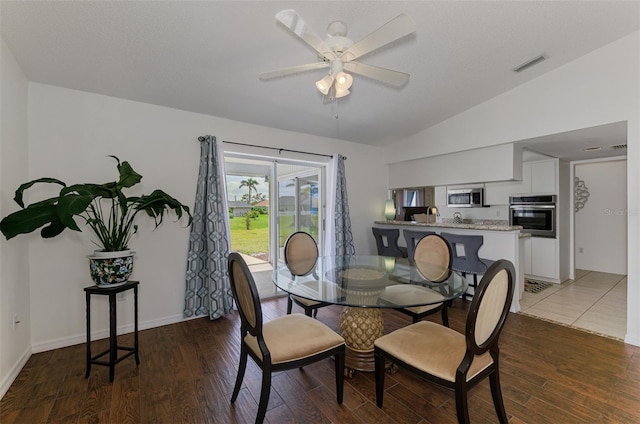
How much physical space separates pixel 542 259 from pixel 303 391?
193 inches

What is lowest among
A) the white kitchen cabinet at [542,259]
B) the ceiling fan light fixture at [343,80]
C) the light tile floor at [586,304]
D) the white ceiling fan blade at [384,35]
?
the light tile floor at [586,304]

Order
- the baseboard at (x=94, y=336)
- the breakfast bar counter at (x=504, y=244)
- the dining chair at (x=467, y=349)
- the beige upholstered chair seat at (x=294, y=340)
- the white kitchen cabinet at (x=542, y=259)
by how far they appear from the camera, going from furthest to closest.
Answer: the white kitchen cabinet at (x=542, y=259)
the breakfast bar counter at (x=504, y=244)
the baseboard at (x=94, y=336)
the beige upholstered chair seat at (x=294, y=340)
the dining chair at (x=467, y=349)

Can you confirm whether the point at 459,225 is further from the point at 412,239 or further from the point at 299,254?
the point at 299,254

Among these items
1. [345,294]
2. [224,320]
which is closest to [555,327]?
[345,294]

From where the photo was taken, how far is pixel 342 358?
182 cm

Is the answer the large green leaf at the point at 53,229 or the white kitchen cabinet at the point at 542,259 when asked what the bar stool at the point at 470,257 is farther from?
the large green leaf at the point at 53,229

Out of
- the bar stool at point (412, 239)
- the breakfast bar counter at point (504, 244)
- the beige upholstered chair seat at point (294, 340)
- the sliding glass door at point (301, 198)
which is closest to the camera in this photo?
the beige upholstered chair seat at point (294, 340)

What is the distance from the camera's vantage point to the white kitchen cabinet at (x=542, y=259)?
4641 millimetres

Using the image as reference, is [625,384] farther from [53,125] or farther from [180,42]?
[53,125]

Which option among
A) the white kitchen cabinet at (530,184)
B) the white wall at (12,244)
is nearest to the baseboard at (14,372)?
the white wall at (12,244)

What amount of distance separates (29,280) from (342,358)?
283cm

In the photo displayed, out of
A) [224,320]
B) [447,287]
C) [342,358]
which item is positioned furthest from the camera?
[224,320]

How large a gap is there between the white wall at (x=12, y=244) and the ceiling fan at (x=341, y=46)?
1.93 m

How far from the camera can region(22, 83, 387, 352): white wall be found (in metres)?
2.52
